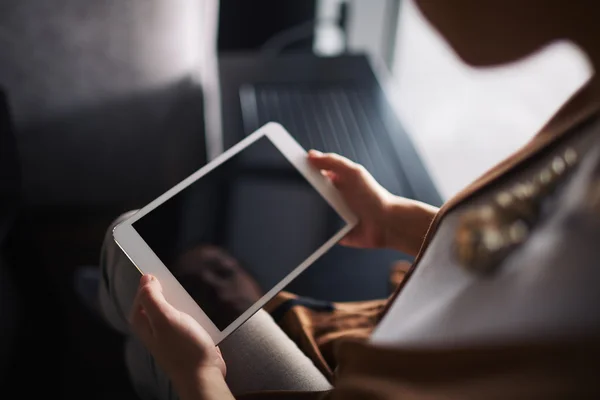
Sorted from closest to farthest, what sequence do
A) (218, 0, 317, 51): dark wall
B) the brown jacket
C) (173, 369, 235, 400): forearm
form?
the brown jacket < (173, 369, 235, 400): forearm < (218, 0, 317, 51): dark wall

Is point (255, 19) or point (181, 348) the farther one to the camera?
point (255, 19)

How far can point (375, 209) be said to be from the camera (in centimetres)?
70

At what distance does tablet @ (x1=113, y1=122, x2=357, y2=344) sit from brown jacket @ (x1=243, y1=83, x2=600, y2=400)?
12cm

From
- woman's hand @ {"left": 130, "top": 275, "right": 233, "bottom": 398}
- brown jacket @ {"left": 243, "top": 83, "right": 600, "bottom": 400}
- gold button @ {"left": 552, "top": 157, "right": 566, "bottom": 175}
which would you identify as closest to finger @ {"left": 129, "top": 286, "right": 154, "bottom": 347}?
woman's hand @ {"left": 130, "top": 275, "right": 233, "bottom": 398}

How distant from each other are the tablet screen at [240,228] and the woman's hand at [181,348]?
0.21 ft

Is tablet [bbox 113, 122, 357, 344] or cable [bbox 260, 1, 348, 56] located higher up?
cable [bbox 260, 1, 348, 56]

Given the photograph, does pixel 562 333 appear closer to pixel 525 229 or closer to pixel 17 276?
pixel 525 229

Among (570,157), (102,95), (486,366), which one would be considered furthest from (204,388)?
(102,95)

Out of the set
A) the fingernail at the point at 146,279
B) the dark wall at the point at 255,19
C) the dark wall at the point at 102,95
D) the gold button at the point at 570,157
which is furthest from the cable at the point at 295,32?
the gold button at the point at 570,157

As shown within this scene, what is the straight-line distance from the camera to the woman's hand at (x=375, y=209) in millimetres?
687

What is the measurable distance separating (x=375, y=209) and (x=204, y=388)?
317 mm

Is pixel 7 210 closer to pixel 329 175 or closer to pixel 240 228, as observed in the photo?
pixel 240 228

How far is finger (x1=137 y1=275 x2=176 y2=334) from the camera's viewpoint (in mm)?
520

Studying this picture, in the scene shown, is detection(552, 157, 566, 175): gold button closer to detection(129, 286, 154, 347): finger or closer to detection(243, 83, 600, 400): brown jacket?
detection(243, 83, 600, 400): brown jacket
